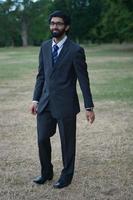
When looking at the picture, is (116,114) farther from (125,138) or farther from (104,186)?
(104,186)

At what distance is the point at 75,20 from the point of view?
73.6 m

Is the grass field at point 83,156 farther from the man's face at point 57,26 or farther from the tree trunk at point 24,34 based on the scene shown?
the tree trunk at point 24,34

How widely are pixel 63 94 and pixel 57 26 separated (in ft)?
2.46

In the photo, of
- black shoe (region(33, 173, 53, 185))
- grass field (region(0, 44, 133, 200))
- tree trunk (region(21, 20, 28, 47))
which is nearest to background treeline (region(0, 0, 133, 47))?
tree trunk (region(21, 20, 28, 47))

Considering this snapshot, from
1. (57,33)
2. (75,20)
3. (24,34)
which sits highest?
(57,33)

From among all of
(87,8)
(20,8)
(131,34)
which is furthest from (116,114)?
(20,8)

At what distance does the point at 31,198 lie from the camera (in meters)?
5.87

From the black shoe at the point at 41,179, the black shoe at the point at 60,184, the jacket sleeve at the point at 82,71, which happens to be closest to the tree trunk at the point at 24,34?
the black shoe at the point at 41,179

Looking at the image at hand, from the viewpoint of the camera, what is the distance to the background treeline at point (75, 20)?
55.2 metres

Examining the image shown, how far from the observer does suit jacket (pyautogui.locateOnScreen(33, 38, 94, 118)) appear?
19.4 feet

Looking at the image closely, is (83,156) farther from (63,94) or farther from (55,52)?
(55,52)

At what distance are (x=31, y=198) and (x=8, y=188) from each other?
474 millimetres

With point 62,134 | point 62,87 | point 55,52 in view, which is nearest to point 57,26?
point 55,52

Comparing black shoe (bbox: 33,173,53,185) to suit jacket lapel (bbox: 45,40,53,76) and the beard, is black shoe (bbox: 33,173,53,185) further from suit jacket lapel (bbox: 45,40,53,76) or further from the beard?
the beard
